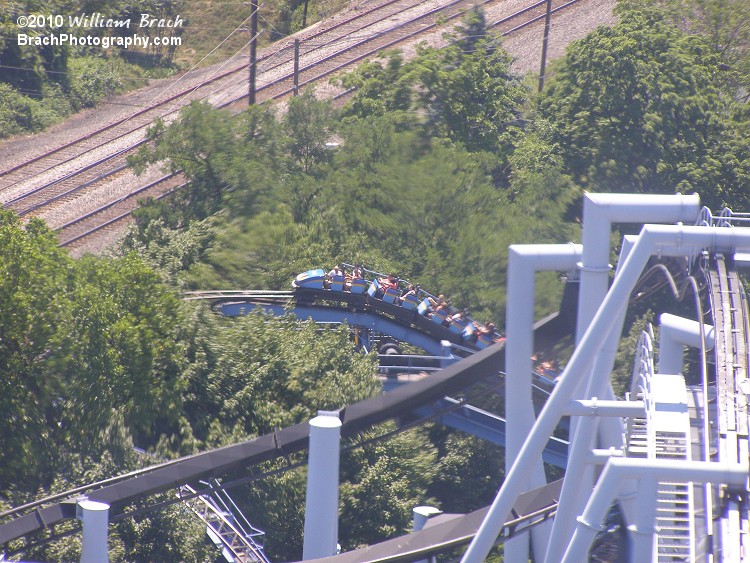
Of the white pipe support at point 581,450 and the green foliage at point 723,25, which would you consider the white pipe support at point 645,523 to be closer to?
the white pipe support at point 581,450

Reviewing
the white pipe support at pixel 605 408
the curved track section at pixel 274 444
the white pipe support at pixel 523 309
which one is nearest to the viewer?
the white pipe support at pixel 605 408

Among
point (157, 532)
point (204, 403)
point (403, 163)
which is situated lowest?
point (157, 532)

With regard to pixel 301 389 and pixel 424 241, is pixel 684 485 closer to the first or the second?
pixel 301 389

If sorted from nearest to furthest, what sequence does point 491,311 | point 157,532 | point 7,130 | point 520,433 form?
point 520,433 → point 157,532 → point 491,311 → point 7,130

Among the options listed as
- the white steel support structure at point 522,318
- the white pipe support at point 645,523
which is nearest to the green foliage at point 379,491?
the white steel support structure at point 522,318

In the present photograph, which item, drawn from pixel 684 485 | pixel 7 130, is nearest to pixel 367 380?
pixel 684 485
